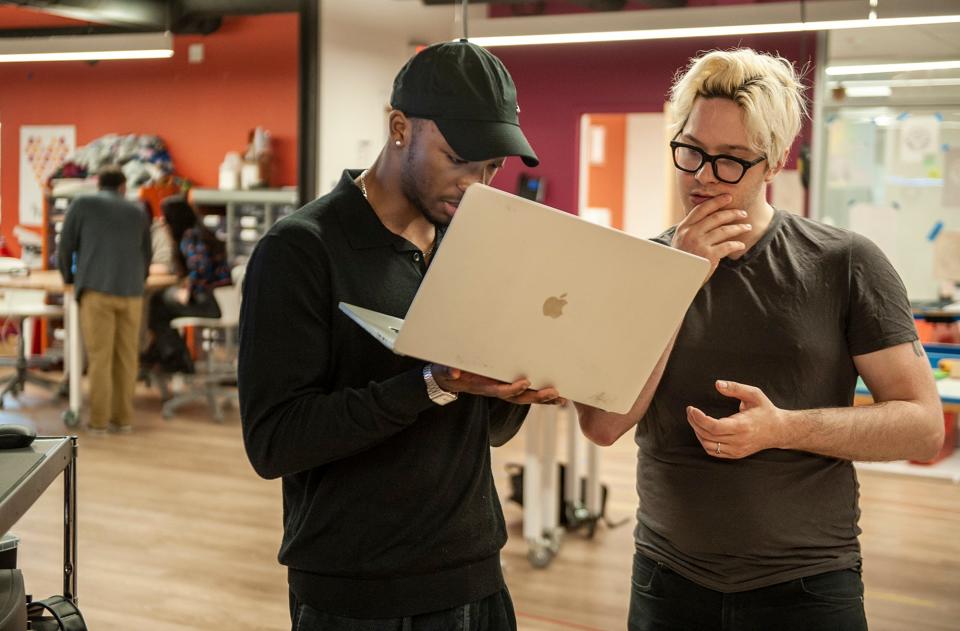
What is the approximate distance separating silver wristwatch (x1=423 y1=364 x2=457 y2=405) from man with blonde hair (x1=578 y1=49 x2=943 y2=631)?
15.4 inches

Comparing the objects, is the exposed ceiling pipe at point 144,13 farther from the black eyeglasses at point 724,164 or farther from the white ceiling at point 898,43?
the black eyeglasses at point 724,164

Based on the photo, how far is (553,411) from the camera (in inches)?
174

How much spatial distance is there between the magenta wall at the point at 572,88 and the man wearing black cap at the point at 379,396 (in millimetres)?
7799

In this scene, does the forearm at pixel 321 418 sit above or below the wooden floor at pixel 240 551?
above

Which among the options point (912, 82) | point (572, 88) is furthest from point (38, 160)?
point (912, 82)

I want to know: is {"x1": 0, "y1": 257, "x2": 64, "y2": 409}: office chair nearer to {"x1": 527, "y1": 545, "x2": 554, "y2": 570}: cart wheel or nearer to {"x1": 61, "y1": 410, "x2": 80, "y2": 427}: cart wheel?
{"x1": 61, "y1": 410, "x2": 80, "y2": 427}: cart wheel

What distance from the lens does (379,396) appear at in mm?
1419

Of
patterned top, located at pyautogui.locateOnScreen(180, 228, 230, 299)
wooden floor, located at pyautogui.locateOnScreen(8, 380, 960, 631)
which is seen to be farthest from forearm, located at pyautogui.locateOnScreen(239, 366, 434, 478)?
patterned top, located at pyautogui.locateOnScreen(180, 228, 230, 299)

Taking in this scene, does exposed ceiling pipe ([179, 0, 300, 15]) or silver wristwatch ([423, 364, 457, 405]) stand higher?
exposed ceiling pipe ([179, 0, 300, 15])

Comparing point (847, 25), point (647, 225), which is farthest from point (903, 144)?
point (647, 225)

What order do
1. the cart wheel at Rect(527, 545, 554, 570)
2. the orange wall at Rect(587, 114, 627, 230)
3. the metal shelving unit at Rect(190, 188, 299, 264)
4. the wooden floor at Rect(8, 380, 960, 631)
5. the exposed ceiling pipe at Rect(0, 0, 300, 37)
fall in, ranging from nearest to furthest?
1. the wooden floor at Rect(8, 380, 960, 631)
2. the cart wheel at Rect(527, 545, 554, 570)
3. the exposed ceiling pipe at Rect(0, 0, 300, 37)
4. the metal shelving unit at Rect(190, 188, 299, 264)
5. the orange wall at Rect(587, 114, 627, 230)

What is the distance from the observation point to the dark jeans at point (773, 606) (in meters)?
1.58

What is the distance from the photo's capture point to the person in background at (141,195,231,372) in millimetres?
7641

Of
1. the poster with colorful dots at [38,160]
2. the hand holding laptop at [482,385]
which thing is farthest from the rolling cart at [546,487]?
the poster with colorful dots at [38,160]
